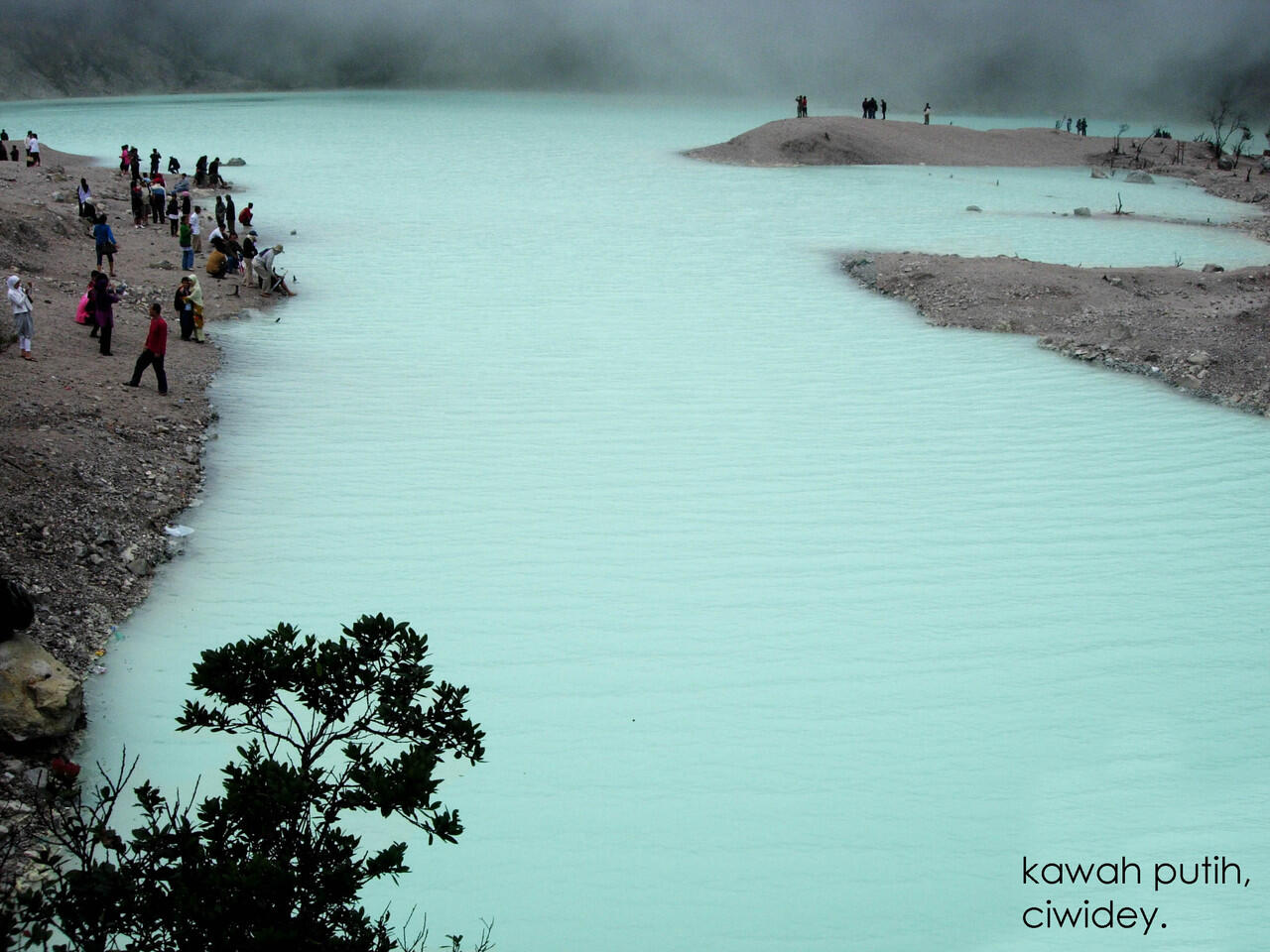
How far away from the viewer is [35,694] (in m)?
7.65

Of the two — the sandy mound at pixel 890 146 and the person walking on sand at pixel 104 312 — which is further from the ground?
the sandy mound at pixel 890 146

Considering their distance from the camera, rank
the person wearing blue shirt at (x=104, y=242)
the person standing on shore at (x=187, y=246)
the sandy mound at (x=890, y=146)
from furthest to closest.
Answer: the sandy mound at (x=890, y=146) → the person standing on shore at (x=187, y=246) → the person wearing blue shirt at (x=104, y=242)

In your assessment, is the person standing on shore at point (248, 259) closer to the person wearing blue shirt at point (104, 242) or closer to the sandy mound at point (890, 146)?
the person wearing blue shirt at point (104, 242)

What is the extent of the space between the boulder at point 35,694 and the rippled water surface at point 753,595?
1.24ft

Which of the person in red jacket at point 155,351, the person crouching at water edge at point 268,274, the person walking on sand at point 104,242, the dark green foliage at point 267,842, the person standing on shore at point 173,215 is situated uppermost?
the person standing on shore at point 173,215

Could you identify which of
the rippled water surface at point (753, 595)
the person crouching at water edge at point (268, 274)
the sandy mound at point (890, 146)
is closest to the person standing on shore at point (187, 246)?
the person crouching at water edge at point (268, 274)

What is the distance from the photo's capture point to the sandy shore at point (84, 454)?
30.5 ft

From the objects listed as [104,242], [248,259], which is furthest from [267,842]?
[248,259]

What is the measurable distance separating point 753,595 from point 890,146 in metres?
37.8

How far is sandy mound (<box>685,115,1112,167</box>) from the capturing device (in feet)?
139

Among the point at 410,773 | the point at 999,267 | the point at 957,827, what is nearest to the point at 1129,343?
the point at 999,267

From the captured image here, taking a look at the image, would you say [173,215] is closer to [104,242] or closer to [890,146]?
[104,242]

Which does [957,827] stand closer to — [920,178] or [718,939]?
[718,939]

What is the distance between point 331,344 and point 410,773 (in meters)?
13.9
